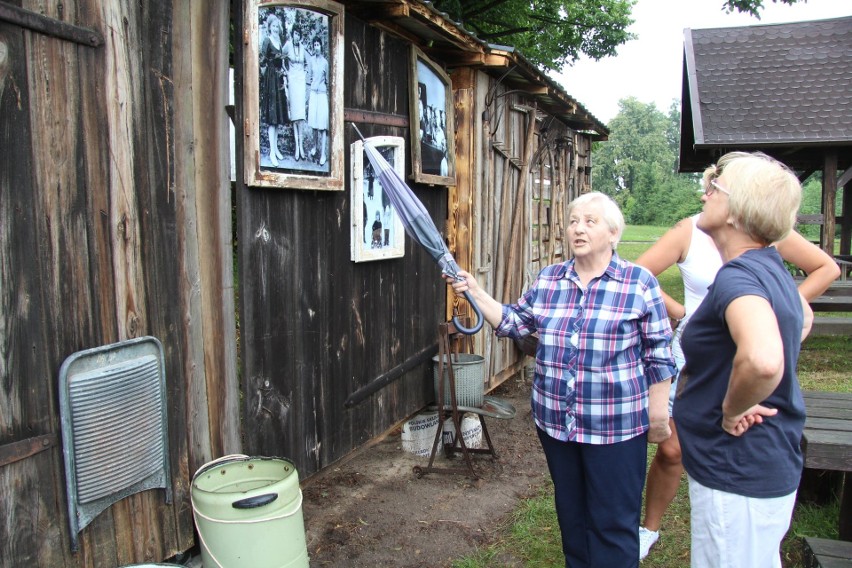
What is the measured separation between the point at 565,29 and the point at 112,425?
1708cm

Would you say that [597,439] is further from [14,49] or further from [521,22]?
[521,22]

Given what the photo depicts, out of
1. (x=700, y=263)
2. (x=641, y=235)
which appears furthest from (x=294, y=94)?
(x=641, y=235)

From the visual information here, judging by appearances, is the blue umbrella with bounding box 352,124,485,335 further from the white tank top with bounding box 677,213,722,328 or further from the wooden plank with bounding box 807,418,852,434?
the wooden plank with bounding box 807,418,852,434

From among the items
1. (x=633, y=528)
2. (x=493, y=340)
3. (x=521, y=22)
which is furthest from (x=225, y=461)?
(x=521, y=22)

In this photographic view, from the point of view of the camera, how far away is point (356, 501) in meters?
4.48

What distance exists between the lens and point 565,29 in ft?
57.4

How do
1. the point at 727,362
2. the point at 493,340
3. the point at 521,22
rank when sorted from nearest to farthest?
the point at 727,362
the point at 493,340
the point at 521,22

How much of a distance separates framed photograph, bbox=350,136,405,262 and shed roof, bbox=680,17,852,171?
20.9 ft

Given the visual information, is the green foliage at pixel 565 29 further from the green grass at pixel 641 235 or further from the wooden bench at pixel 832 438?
the green grass at pixel 641 235

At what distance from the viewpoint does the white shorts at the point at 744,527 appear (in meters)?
2.11

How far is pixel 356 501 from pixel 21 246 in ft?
9.18

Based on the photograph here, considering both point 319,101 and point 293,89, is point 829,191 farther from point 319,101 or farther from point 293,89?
point 293,89

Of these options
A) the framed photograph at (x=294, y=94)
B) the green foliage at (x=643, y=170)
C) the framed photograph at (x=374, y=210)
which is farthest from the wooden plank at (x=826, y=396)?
the green foliage at (x=643, y=170)

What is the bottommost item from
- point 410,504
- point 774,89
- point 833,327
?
point 410,504
